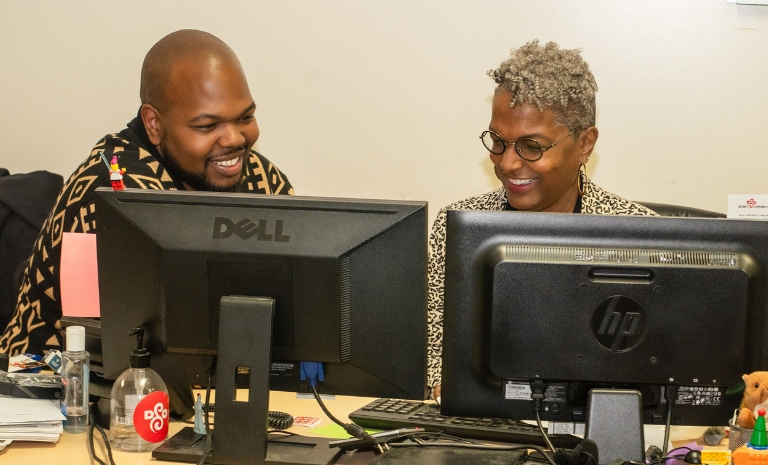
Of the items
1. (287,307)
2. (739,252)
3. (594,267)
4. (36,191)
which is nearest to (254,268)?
(287,307)

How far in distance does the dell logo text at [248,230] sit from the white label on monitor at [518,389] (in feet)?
1.31

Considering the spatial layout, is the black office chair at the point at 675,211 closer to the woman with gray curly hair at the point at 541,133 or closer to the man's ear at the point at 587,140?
the woman with gray curly hair at the point at 541,133

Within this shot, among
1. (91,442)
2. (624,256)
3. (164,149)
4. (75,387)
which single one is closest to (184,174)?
(164,149)

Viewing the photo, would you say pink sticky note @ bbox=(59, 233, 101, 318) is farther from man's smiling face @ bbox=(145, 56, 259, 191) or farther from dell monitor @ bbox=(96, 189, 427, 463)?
man's smiling face @ bbox=(145, 56, 259, 191)

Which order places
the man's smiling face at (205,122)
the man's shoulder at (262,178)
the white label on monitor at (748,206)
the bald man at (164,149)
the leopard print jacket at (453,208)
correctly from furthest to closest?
the man's shoulder at (262,178) < the man's smiling face at (205,122) < the bald man at (164,149) < the leopard print jacket at (453,208) < the white label on monitor at (748,206)

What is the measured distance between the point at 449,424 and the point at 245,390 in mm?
348

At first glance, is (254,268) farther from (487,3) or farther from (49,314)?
(487,3)

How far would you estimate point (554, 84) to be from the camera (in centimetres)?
207

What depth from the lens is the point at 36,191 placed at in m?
2.84

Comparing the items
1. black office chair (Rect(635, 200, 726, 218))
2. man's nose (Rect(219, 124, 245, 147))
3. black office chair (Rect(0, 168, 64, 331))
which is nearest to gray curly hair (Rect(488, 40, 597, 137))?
black office chair (Rect(635, 200, 726, 218))

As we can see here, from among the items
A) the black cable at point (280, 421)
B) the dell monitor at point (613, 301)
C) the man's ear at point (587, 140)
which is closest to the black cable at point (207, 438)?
the black cable at point (280, 421)

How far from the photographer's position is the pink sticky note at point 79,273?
143 centimetres

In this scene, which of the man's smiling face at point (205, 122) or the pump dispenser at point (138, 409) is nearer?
the pump dispenser at point (138, 409)

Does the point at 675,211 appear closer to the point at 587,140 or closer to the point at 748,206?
the point at 587,140
